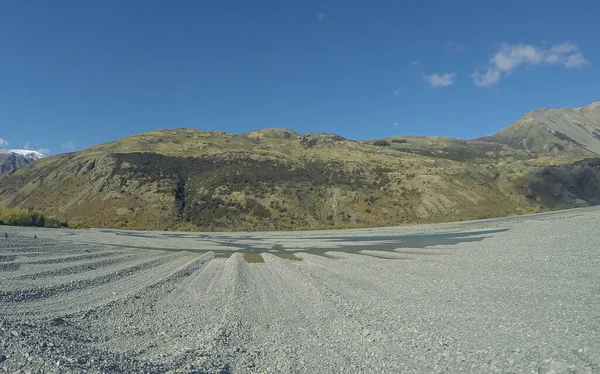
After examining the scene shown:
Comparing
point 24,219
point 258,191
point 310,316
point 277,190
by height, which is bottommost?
point 310,316

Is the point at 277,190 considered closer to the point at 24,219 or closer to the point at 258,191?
the point at 258,191

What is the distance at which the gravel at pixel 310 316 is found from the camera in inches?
378

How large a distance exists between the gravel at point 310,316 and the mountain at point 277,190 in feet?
160

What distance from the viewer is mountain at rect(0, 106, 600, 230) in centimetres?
7675

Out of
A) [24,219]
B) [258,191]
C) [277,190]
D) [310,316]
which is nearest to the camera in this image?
[310,316]

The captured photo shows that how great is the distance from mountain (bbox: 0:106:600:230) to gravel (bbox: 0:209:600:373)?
4862cm

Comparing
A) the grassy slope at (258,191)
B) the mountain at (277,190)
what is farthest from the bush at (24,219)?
the grassy slope at (258,191)

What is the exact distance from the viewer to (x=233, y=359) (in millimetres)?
10422

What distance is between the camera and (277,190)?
84.1m

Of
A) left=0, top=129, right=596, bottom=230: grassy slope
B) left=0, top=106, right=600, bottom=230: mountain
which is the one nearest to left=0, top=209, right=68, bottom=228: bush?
left=0, top=106, right=600, bottom=230: mountain

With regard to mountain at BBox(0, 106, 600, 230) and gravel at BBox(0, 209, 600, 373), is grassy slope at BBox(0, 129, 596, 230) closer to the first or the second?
mountain at BBox(0, 106, 600, 230)

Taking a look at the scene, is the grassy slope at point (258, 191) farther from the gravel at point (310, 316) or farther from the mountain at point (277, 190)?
the gravel at point (310, 316)

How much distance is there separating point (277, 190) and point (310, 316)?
69.4m

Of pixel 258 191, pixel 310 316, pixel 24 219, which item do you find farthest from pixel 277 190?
pixel 310 316
